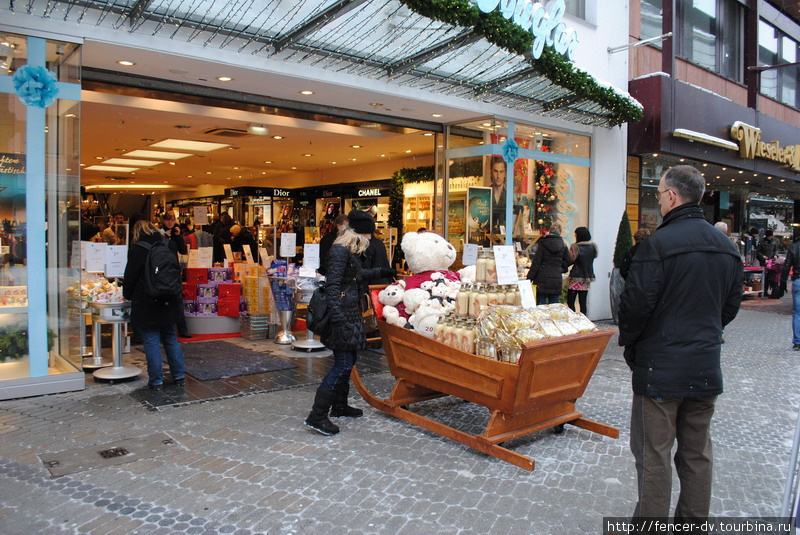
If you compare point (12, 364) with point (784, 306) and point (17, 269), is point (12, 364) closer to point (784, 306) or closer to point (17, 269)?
point (17, 269)

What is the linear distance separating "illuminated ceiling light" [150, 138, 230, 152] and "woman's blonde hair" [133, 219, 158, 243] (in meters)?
6.51

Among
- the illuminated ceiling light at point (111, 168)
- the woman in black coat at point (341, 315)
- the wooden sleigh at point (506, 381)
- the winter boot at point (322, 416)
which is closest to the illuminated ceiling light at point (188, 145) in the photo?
the illuminated ceiling light at point (111, 168)

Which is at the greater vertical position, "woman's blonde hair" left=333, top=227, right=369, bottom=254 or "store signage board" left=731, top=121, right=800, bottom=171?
"store signage board" left=731, top=121, right=800, bottom=171

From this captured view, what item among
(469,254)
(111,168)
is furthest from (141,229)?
(111,168)

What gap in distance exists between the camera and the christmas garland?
577 centimetres

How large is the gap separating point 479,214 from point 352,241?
5350 mm

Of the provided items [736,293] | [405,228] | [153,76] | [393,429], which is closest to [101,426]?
[393,429]

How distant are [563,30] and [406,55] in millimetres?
2254

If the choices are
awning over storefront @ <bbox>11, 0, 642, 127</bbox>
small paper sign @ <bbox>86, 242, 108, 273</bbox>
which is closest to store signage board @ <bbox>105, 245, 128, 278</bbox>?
small paper sign @ <bbox>86, 242, 108, 273</bbox>

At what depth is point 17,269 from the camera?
547 centimetres

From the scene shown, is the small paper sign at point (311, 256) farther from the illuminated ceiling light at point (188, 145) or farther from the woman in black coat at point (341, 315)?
the illuminated ceiling light at point (188, 145)

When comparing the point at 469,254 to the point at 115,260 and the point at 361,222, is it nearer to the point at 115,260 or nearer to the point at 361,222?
the point at 361,222

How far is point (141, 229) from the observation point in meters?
5.84

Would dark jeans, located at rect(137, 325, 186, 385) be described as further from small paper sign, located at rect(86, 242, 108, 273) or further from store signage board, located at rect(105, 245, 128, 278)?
small paper sign, located at rect(86, 242, 108, 273)
